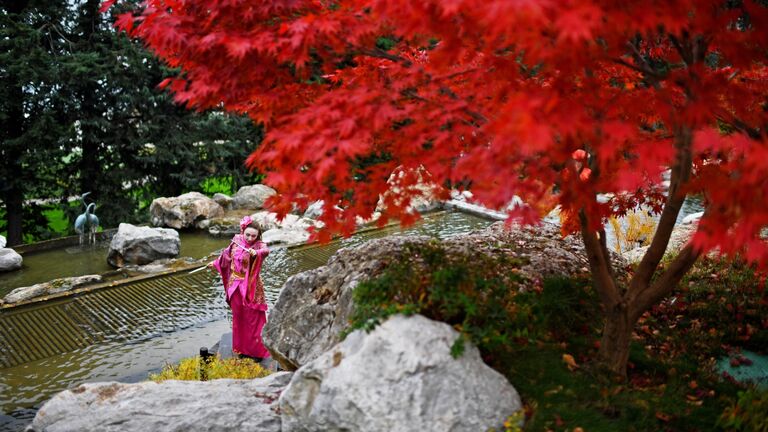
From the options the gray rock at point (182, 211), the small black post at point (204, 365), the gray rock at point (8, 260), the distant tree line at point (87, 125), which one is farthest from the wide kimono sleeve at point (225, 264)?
the distant tree line at point (87, 125)

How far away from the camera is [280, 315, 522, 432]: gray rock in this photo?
10.7 feet

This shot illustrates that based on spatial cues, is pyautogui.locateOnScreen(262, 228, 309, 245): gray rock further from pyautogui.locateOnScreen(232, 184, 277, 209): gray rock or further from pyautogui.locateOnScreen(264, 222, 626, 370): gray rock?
pyautogui.locateOnScreen(264, 222, 626, 370): gray rock

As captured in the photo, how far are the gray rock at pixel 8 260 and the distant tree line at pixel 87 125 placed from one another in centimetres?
228

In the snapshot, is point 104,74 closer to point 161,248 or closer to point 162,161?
point 162,161

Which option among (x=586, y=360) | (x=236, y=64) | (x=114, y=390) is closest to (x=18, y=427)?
(x=114, y=390)

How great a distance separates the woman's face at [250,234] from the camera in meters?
5.81

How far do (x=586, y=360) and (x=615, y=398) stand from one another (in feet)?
1.81

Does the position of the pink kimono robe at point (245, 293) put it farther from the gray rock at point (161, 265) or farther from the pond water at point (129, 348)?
the gray rock at point (161, 265)

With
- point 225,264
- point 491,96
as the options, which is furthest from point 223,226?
point 491,96

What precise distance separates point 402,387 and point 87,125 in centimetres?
1170

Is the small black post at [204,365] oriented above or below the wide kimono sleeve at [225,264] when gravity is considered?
below

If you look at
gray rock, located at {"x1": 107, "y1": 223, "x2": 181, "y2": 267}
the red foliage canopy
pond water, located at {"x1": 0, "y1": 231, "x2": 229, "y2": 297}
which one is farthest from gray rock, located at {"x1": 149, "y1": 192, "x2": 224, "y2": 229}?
A: the red foliage canopy

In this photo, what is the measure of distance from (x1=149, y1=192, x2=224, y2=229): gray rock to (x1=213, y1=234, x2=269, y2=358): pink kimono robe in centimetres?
687

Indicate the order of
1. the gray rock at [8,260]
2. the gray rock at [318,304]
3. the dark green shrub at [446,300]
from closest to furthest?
the dark green shrub at [446,300]
the gray rock at [318,304]
the gray rock at [8,260]
